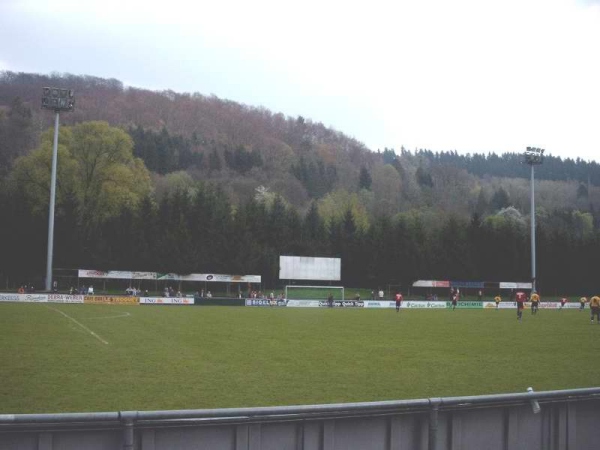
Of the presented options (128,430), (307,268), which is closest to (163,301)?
(307,268)

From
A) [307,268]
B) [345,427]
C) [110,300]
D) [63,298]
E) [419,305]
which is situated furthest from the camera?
[307,268]

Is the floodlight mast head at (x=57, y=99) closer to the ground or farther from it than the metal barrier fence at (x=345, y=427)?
farther from it

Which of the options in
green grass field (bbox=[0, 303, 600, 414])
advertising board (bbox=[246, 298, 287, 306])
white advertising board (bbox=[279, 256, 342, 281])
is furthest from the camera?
white advertising board (bbox=[279, 256, 342, 281])

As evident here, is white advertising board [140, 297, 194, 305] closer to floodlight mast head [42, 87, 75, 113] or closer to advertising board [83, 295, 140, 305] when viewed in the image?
advertising board [83, 295, 140, 305]

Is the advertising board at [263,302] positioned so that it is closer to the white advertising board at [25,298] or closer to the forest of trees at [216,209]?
the forest of trees at [216,209]

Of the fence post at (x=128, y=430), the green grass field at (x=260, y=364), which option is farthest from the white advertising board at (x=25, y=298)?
the fence post at (x=128, y=430)

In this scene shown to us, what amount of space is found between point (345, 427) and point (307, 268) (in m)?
69.9

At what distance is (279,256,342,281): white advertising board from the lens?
3000 inches

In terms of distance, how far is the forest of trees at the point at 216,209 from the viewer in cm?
7794

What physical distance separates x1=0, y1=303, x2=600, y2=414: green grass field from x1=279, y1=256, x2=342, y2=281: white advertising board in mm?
43087

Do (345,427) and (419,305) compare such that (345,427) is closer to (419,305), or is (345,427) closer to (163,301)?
(163,301)

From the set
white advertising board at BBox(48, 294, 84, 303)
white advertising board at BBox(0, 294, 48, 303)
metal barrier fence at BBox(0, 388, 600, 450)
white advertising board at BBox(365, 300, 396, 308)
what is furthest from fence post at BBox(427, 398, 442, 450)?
white advertising board at BBox(365, 300, 396, 308)

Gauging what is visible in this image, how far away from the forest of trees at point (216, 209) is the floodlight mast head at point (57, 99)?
34.2ft

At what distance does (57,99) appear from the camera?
66500 mm
